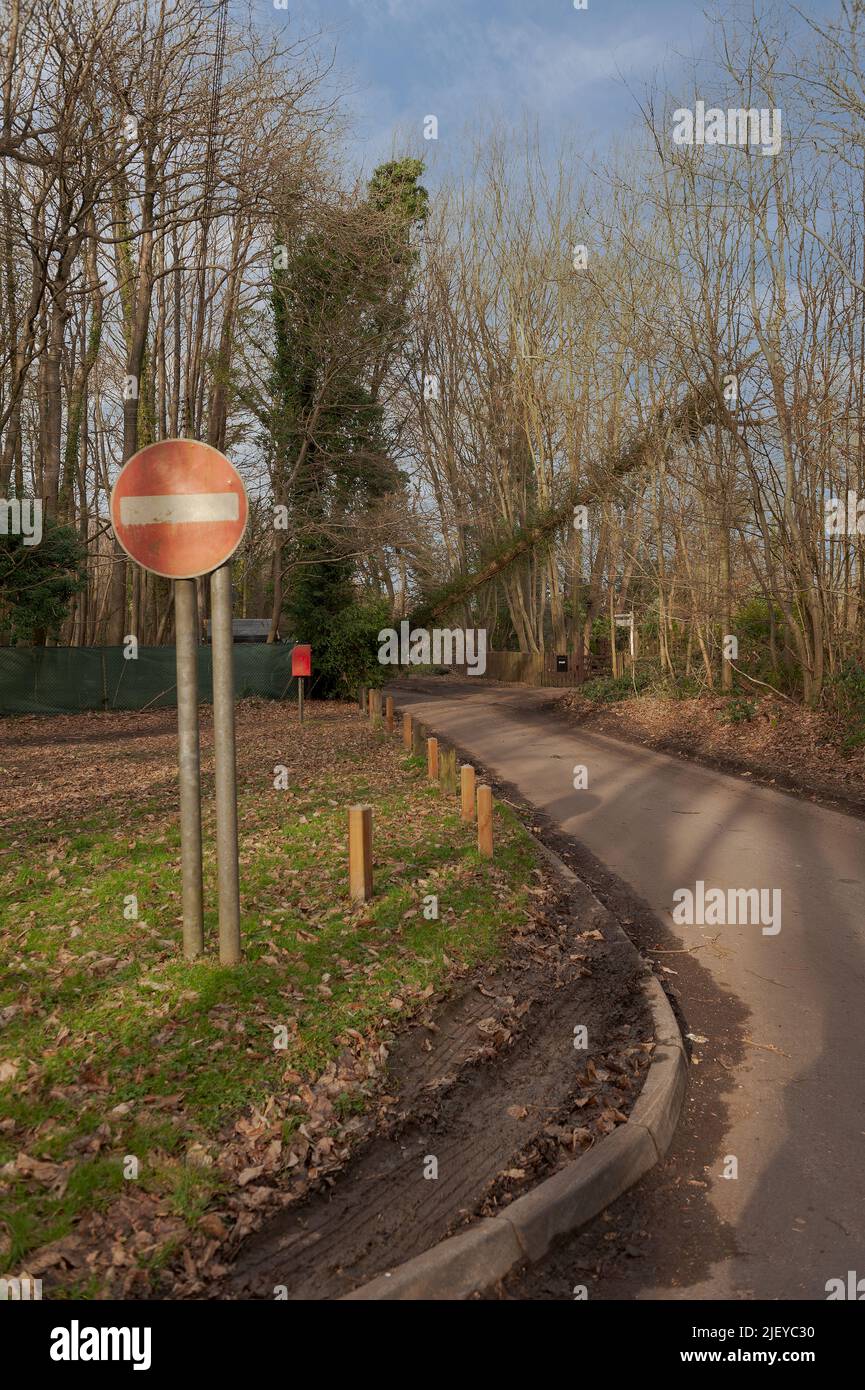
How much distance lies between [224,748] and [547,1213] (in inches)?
115

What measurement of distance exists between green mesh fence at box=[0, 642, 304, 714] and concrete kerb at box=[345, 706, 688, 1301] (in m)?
19.7

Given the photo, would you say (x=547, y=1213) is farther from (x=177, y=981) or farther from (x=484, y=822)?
(x=484, y=822)

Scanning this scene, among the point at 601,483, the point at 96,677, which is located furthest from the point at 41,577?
the point at 601,483

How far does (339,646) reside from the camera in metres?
27.4

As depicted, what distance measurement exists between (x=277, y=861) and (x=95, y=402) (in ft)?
103

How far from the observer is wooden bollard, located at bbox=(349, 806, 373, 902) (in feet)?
22.9

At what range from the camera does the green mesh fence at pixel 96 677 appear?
23.5m

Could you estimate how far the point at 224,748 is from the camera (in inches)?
214

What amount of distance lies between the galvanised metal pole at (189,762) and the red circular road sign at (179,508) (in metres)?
0.35

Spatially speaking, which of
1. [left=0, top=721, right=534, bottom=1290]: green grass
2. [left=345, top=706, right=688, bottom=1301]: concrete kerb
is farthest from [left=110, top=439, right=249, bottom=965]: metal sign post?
[left=345, top=706, right=688, bottom=1301]: concrete kerb

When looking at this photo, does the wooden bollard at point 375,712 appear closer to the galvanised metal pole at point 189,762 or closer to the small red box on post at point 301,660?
the small red box on post at point 301,660

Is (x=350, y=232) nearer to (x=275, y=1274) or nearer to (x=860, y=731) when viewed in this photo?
(x=860, y=731)

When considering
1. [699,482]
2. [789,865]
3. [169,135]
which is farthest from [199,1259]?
[699,482]

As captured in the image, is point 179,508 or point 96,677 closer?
point 179,508
